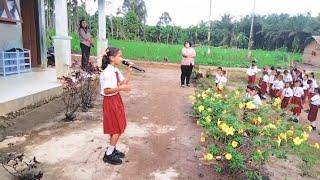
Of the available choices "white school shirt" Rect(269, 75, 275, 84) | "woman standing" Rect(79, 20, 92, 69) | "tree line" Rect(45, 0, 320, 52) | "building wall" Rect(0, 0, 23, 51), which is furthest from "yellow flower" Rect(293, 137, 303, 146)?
"tree line" Rect(45, 0, 320, 52)

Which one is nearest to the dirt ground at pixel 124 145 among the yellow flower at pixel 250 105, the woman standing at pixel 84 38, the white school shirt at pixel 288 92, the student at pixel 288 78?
the yellow flower at pixel 250 105

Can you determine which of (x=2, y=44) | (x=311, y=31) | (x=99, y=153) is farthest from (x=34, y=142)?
Answer: (x=311, y=31)

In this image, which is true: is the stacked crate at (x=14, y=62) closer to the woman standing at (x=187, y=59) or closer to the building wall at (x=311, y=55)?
the woman standing at (x=187, y=59)

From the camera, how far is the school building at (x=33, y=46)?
6645 mm

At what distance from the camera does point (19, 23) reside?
9398mm

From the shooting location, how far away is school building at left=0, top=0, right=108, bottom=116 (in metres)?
6.64

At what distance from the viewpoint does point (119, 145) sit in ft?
16.1

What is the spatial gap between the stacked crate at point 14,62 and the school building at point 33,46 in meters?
0.14

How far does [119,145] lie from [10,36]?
577cm

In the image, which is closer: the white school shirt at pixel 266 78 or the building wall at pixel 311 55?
the white school shirt at pixel 266 78

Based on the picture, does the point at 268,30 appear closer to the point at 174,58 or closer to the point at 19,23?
the point at 174,58

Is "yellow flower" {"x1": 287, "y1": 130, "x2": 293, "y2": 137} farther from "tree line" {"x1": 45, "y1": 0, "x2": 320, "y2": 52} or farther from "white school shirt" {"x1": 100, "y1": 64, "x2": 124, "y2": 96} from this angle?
"tree line" {"x1": 45, "y1": 0, "x2": 320, "y2": 52}

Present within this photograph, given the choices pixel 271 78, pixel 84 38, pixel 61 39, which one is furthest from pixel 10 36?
pixel 271 78

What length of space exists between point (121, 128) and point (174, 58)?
53.6ft
